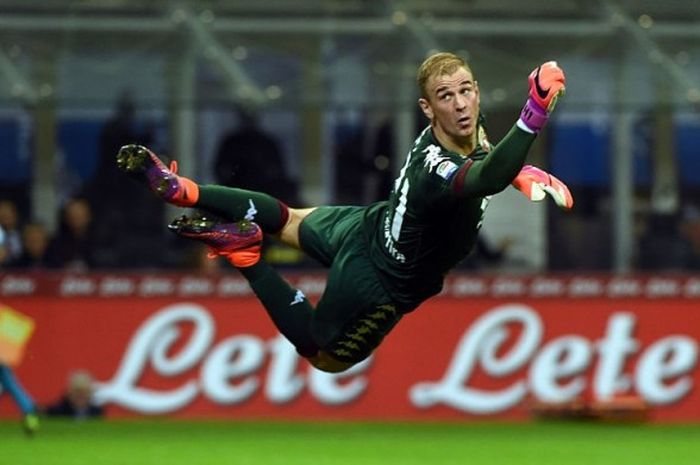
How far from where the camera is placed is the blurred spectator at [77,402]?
1878 centimetres

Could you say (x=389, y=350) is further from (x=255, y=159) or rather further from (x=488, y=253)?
(x=255, y=159)

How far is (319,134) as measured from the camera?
1958 cm

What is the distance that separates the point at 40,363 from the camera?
62.2 feet

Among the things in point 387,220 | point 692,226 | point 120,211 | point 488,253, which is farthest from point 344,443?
point 387,220

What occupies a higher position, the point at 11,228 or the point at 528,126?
the point at 528,126

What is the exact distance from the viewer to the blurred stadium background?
62.8ft

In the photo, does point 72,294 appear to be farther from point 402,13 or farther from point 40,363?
point 402,13

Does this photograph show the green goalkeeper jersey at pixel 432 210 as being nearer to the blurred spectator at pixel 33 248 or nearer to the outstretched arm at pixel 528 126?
the outstretched arm at pixel 528 126

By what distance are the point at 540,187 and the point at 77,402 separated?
10.0 metres

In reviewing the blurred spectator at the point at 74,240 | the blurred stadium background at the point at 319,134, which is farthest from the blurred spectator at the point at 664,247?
the blurred spectator at the point at 74,240

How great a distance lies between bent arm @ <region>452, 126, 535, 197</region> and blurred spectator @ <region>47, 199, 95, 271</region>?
9957 mm

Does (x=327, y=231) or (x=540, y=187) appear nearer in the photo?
(x=540, y=187)

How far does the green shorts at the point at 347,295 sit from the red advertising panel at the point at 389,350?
24.7 ft

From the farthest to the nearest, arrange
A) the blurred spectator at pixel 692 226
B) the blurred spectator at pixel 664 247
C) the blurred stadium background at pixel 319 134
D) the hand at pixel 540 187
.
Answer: the blurred spectator at pixel 692 226, the blurred spectator at pixel 664 247, the blurred stadium background at pixel 319 134, the hand at pixel 540 187
